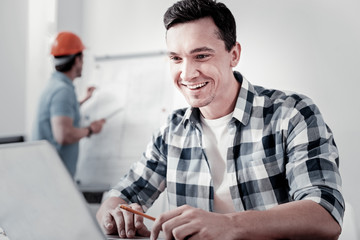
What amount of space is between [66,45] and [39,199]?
2.27 m

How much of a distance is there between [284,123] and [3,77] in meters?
2.36

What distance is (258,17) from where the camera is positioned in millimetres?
2322

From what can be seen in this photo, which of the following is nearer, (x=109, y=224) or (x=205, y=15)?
(x=109, y=224)

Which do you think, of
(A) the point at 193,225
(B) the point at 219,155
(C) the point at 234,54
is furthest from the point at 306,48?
(A) the point at 193,225

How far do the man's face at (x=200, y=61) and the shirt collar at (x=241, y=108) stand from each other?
0.05 metres

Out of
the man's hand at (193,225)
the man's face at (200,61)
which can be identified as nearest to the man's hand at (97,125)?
the man's face at (200,61)

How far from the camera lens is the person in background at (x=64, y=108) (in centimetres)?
246

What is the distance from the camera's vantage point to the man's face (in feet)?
4.22

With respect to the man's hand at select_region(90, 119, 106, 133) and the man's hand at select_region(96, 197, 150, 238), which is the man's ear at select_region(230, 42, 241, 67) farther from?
the man's hand at select_region(90, 119, 106, 133)

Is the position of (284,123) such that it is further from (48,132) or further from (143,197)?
(48,132)

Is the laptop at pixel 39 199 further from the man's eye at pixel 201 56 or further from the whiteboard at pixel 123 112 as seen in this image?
the whiteboard at pixel 123 112

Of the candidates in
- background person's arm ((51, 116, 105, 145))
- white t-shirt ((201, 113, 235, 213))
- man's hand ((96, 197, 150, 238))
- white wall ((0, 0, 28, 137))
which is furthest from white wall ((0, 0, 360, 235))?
man's hand ((96, 197, 150, 238))

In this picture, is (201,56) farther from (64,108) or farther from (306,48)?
(64,108)

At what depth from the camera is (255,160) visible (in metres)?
1.25
